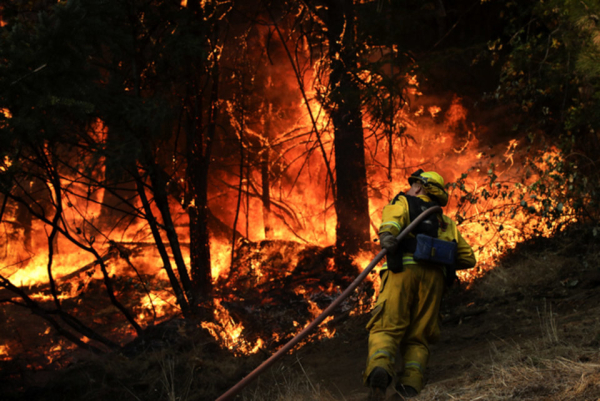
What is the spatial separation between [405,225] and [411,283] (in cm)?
47

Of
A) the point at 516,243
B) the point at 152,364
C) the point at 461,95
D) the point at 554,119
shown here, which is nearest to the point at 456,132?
the point at 461,95

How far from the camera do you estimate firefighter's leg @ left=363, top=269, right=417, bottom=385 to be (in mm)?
3762

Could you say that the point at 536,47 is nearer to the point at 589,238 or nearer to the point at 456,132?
the point at 589,238

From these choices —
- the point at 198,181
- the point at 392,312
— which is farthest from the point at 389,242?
the point at 198,181

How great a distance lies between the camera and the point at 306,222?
43.6ft

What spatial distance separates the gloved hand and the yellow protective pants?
0.25m

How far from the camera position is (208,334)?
267 inches

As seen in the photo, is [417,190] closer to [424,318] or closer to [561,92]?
[424,318]

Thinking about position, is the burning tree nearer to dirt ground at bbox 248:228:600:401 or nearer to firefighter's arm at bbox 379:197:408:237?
dirt ground at bbox 248:228:600:401

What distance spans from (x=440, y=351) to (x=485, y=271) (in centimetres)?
Answer: 238

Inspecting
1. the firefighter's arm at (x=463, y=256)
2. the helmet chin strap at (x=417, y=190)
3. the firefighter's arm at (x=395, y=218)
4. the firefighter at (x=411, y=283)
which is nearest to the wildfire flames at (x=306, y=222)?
the firefighter's arm at (x=463, y=256)

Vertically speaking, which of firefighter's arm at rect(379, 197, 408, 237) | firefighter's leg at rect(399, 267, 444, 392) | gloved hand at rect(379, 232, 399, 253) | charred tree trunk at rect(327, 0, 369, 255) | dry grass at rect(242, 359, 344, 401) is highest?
charred tree trunk at rect(327, 0, 369, 255)

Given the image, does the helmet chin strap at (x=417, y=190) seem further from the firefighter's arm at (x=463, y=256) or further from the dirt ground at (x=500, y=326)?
the dirt ground at (x=500, y=326)

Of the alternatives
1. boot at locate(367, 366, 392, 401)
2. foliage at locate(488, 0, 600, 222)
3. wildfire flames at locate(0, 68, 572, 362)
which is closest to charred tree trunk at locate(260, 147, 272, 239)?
wildfire flames at locate(0, 68, 572, 362)
